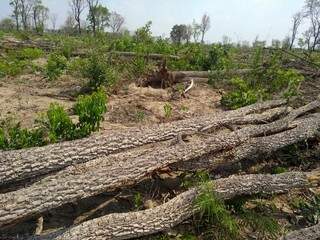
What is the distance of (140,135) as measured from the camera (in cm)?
440

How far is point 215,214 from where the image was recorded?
3637mm

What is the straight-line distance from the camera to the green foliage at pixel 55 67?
29.6 feet

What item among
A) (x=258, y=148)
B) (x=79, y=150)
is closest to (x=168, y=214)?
(x=79, y=150)

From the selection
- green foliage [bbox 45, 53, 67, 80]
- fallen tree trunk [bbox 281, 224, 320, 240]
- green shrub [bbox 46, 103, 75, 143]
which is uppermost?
green foliage [bbox 45, 53, 67, 80]

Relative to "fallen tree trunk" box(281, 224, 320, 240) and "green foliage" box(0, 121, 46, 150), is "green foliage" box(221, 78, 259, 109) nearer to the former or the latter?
"fallen tree trunk" box(281, 224, 320, 240)

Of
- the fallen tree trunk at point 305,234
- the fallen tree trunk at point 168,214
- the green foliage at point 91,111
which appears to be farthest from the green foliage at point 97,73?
the fallen tree trunk at point 305,234

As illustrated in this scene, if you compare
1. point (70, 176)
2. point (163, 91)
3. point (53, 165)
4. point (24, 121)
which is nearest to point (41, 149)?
point (53, 165)

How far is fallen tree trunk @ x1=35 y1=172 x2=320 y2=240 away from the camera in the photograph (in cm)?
319

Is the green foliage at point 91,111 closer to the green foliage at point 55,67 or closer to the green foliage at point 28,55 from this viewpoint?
the green foliage at point 55,67

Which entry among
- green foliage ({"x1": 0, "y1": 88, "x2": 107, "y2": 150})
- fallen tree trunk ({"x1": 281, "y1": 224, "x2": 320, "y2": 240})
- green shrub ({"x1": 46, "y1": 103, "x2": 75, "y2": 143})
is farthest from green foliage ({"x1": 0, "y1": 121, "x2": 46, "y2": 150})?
fallen tree trunk ({"x1": 281, "y1": 224, "x2": 320, "y2": 240})

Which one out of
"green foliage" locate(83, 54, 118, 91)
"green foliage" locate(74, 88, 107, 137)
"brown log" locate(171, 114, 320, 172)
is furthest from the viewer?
"green foliage" locate(83, 54, 118, 91)

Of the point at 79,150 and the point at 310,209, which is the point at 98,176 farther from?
the point at 310,209

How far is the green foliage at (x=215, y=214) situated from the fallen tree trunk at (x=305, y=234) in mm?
500

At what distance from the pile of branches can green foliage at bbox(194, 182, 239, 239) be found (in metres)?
0.09
